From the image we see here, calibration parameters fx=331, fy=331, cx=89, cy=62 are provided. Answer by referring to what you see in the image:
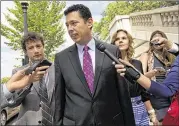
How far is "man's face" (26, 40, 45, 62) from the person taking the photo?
376 cm

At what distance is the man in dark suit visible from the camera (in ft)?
9.70

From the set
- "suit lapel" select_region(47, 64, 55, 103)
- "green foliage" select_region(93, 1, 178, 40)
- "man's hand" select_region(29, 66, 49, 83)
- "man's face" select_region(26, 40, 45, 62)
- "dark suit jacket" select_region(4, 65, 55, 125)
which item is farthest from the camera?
"green foliage" select_region(93, 1, 178, 40)

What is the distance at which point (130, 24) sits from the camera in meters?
15.4

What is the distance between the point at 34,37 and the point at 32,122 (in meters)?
Answer: 1.00

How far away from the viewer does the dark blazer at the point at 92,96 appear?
2951 mm

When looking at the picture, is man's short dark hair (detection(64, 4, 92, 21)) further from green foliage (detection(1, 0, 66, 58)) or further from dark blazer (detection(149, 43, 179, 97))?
green foliage (detection(1, 0, 66, 58))

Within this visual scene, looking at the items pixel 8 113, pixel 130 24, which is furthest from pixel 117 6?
pixel 8 113

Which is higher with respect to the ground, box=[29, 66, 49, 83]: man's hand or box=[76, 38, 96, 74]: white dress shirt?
box=[76, 38, 96, 74]: white dress shirt

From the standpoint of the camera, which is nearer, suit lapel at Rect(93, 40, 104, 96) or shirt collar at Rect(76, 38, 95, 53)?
suit lapel at Rect(93, 40, 104, 96)

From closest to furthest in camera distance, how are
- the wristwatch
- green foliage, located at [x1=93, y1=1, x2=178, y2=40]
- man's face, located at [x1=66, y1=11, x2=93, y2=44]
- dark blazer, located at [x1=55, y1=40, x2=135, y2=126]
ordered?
the wristwatch
dark blazer, located at [x1=55, y1=40, x2=135, y2=126]
man's face, located at [x1=66, y1=11, x2=93, y2=44]
green foliage, located at [x1=93, y1=1, x2=178, y2=40]

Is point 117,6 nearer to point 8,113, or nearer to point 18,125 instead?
point 8,113

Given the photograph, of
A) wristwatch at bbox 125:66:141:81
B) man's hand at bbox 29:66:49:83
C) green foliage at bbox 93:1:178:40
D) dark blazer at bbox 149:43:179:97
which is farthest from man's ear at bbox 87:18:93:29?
green foliage at bbox 93:1:178:40

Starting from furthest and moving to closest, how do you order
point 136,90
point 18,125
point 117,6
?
point 117,6
point 136,90
point 18,125

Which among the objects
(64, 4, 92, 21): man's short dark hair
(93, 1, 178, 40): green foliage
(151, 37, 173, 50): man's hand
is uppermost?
(93, 1, 178, 40): green foliage
